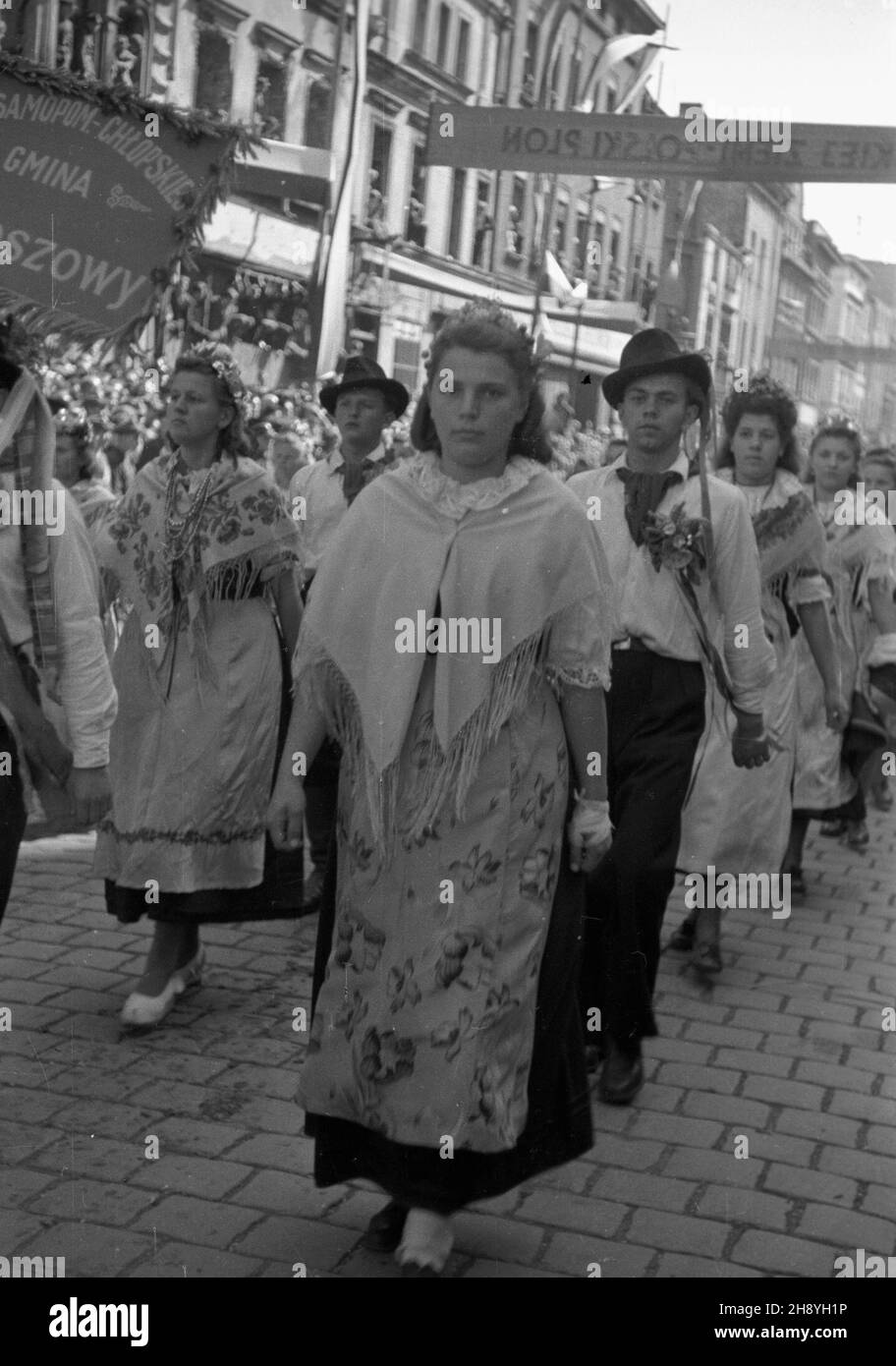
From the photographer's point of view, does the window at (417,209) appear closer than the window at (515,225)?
Yes

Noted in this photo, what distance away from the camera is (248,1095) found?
4770mm

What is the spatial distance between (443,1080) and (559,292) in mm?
5444

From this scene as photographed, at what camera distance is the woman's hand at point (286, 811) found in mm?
3855

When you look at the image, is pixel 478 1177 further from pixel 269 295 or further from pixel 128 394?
pixel 128 394

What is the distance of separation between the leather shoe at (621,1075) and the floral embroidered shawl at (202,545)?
179 centimetres

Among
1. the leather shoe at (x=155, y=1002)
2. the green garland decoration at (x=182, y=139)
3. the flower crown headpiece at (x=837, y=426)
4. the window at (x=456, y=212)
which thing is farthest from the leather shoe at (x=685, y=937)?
the window at (x=456, y=212)

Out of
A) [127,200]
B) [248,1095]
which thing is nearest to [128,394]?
[127,200]

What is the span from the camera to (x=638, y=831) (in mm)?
5047

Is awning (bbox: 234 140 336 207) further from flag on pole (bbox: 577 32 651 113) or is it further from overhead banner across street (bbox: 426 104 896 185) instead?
flag on pole (bbox: 577 32 651 113)

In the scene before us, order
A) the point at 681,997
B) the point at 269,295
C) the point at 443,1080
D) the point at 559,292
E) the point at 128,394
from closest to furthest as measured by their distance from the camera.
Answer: the point at 443,1080, the point at 681,997, the point at 269,295, the point at 559,292, the point at 128,394

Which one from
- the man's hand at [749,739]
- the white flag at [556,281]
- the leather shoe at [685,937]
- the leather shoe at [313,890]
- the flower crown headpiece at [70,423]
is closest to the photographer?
the man's hand at [749,739]

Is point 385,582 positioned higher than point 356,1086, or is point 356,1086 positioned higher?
point 385,582

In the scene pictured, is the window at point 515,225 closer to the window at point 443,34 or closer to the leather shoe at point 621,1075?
the window at point 443,34

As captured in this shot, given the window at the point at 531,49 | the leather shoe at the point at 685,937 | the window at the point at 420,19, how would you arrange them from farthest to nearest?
the window at the point at 531,49 < the window at the point at 420,19 < the leather shoe at the point at 685,937
